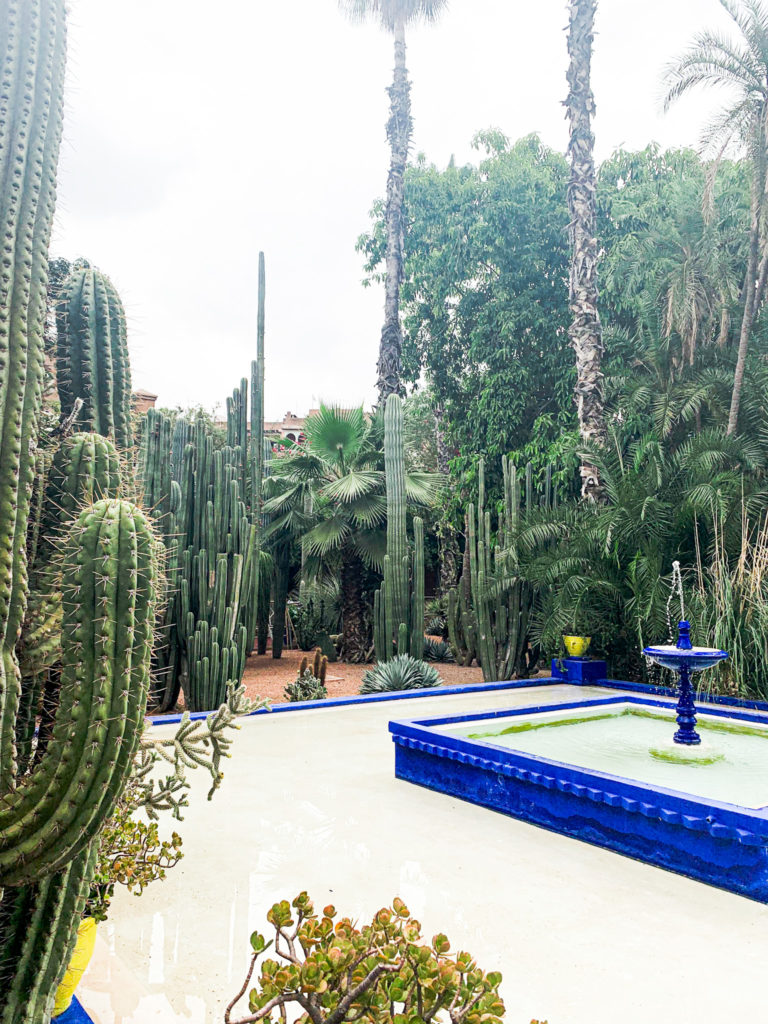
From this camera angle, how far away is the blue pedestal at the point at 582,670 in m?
9.65

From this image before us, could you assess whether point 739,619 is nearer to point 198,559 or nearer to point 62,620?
point 198,559

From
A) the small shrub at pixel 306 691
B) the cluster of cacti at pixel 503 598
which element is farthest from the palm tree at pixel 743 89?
the small shrub at pixel 306 691

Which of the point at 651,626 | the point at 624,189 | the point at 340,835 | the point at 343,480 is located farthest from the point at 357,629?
the point at 624,189

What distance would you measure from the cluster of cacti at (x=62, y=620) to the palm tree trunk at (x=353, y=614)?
35.4 ft

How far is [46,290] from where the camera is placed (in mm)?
2146

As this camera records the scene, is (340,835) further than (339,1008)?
Yes

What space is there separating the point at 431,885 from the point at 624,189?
14815 millimetres

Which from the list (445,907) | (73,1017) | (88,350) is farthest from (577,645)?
(88,350)

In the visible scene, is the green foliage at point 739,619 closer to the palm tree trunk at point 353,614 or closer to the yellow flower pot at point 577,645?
the yellow flower pot at point 577,645

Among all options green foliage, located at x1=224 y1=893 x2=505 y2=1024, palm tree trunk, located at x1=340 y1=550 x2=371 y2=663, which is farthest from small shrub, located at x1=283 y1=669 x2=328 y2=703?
green foliage, located at x1=224 y1=893 x2=505 y2=1024

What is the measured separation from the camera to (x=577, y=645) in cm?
972

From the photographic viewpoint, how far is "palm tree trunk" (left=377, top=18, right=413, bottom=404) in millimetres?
14453

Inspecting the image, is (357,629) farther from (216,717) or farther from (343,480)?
(216,717)

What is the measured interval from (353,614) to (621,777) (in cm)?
887
